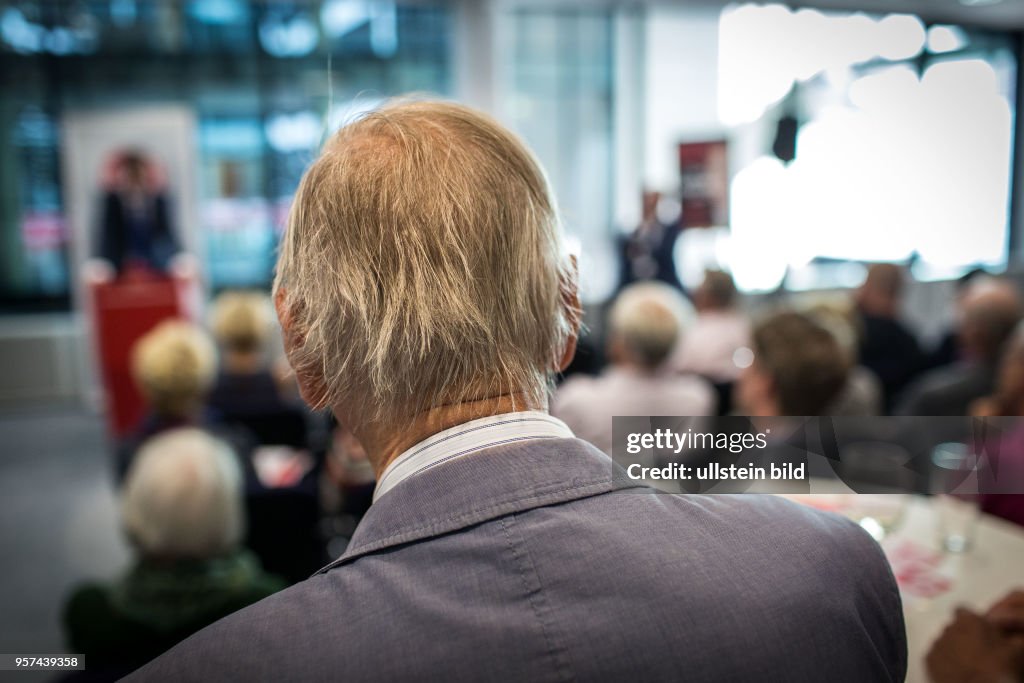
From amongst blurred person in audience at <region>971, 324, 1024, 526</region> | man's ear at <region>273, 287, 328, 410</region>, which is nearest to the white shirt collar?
man's ear at <region>273, 287, 328, 410</region>

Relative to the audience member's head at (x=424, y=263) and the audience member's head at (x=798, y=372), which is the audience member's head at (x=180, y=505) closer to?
the audience member's head at (x=424, y=263)

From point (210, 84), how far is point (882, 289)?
6151 millimetres

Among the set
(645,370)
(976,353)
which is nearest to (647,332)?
(645,370)

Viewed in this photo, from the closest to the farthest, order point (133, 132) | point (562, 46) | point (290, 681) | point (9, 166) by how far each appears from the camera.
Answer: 1. point (290, 681)
2. point (133, 132)
3. point (9, 166)
4. point (562, 46)

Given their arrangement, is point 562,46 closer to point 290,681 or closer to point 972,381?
point 972,381

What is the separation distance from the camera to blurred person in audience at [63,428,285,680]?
1412 mm

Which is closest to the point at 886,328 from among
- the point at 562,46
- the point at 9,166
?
the point at 562,46

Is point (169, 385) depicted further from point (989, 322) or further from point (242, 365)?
point (989, 322)

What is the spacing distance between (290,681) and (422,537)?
128 millimetres

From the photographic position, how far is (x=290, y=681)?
48 cm

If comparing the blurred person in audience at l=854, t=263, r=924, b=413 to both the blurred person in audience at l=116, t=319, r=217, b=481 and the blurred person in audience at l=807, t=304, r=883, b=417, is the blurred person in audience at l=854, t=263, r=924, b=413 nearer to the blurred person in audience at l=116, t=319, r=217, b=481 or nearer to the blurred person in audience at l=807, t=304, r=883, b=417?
the blurred person in audience at l=807, t=304, r=883, b=417

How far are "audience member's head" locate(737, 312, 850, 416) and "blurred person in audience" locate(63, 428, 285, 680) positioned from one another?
124 centimetres

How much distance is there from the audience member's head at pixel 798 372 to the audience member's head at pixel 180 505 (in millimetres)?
1279

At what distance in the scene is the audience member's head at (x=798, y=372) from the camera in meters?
1.83
